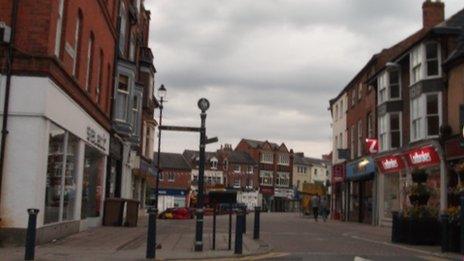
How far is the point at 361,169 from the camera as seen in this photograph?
41.7 meters

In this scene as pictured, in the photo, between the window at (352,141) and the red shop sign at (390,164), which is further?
the window at (352,141)

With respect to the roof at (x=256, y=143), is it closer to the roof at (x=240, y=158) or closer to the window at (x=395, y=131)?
the roof at (x=240, y=158)

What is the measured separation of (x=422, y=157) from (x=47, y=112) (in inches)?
783

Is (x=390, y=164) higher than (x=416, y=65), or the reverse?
(x=416, y=65)

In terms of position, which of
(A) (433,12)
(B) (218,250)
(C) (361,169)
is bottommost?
(B) (218,250)

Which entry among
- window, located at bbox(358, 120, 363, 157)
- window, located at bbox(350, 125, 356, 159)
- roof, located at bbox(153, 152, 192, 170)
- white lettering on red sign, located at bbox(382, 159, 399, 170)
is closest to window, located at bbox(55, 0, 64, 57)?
white lettering on red sign, located at bbox(382, 159, 399, 170)

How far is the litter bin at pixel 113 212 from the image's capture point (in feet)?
85.8

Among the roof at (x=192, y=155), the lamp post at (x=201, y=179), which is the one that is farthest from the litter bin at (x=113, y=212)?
the roof at (x=192, y=155)

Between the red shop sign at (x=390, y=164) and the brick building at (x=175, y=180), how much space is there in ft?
187

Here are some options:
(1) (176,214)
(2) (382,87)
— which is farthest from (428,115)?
(1) (176,214)

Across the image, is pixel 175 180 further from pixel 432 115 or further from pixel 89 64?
pixel 89 64

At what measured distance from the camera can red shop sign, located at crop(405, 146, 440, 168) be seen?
94.8 feet

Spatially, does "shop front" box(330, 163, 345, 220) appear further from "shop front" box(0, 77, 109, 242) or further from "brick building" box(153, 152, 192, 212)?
"brick building" box(153, 152, 192, 212)

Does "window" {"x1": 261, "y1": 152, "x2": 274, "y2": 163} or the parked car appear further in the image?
"window" {"x1": 261, "y1": 152, "x2": 274, "y2": 163}
